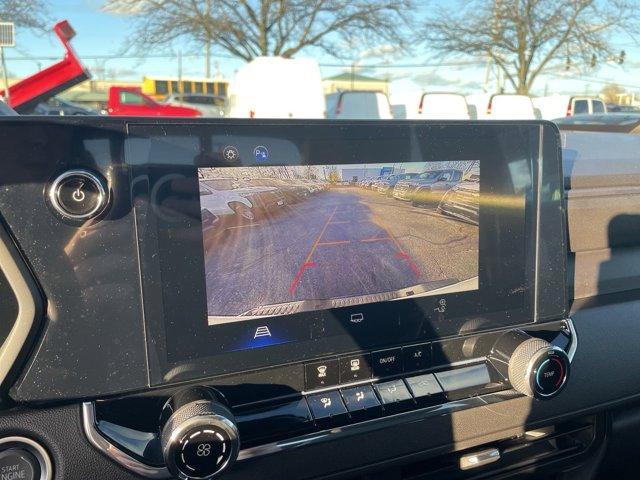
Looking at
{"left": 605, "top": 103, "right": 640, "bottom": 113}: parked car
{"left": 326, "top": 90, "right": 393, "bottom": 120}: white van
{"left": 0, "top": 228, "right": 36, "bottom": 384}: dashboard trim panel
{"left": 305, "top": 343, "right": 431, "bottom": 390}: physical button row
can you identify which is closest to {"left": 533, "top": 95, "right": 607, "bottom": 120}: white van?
{"left": 605, "top": 103, "right": 640, "bottom": 113}: parked car

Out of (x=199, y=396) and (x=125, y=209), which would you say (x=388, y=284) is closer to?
(x=199, y=396)

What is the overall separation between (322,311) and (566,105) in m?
19.0

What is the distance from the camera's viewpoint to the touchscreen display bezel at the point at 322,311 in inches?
48.6

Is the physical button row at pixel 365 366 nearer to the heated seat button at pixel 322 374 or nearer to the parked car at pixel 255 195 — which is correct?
the heated seat button at pixel 322 374

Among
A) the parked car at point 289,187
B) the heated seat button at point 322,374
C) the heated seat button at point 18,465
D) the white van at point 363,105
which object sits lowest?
the heated seat button at point 18,465

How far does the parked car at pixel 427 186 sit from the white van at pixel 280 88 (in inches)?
298

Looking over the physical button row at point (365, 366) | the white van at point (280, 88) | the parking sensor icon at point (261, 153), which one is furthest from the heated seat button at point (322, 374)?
the white van at point (280, 88)

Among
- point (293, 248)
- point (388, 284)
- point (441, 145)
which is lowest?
point (388, 284)

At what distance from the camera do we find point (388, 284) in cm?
147

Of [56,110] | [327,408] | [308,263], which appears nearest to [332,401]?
[327,408]

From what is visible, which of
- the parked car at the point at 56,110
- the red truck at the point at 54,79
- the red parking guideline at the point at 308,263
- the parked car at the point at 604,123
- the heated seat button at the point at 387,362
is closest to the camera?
the red parking guideline at the point at 308,263

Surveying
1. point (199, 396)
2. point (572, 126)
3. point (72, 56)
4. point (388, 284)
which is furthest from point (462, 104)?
point (199, 396)

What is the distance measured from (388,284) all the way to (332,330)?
0.18 meters

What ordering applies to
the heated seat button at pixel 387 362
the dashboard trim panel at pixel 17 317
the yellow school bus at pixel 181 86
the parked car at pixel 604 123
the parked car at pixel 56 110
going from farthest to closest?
the yellow school bus at pixel 181 86, the parked car at pixel 604 123, the parked car at pixel 56 110, the heated seat button at pixel 387 362, the dashboard trim panel at pixel 17 317
